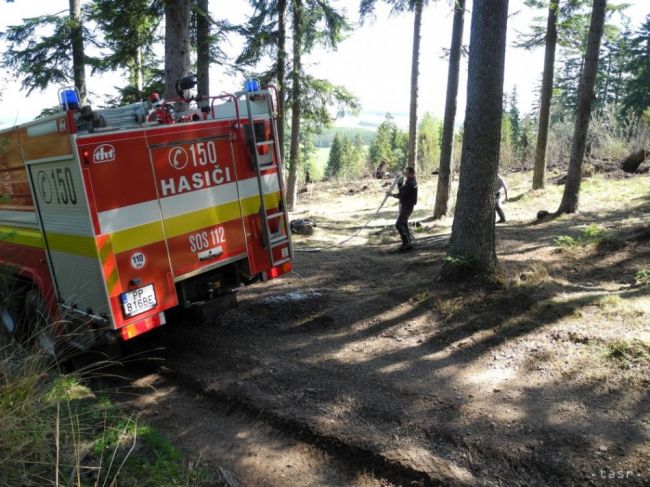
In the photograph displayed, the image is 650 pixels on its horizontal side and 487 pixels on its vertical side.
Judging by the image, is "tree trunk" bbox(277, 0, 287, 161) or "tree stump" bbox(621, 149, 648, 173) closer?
"tree trunk" bbox(277, 0, 287, 161)

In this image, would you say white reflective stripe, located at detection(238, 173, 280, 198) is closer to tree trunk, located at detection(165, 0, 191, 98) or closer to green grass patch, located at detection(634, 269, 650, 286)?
tree trunk, located at detection(165, 0, 191, 98)

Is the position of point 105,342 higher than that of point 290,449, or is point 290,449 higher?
point 105,342

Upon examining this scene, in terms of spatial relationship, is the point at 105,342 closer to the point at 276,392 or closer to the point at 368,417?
the point at 276,392

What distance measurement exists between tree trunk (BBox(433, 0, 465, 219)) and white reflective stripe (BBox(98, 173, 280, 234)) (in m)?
9.75

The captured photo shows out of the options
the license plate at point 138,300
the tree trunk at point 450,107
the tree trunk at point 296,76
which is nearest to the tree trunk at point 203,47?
the tree trunk at point 296,76

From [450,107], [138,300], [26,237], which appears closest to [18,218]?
[26,237]

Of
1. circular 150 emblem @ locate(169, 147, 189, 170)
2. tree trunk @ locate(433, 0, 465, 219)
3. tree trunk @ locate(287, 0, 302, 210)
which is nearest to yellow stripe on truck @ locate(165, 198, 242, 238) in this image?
circular 150 emblem @ locate(169, 147, 189, 170)

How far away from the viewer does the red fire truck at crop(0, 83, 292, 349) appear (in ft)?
15.2

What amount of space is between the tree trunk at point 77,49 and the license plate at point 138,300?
13662 millimetres

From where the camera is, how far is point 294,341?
5961 millimetres

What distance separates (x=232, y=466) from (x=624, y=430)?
3.17 meters

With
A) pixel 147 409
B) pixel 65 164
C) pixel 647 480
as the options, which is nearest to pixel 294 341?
pixel 147 409

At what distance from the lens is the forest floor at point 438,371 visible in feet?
11.5

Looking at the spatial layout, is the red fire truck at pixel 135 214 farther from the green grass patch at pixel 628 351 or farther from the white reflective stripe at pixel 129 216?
the green grass patch at pixel 628 351
